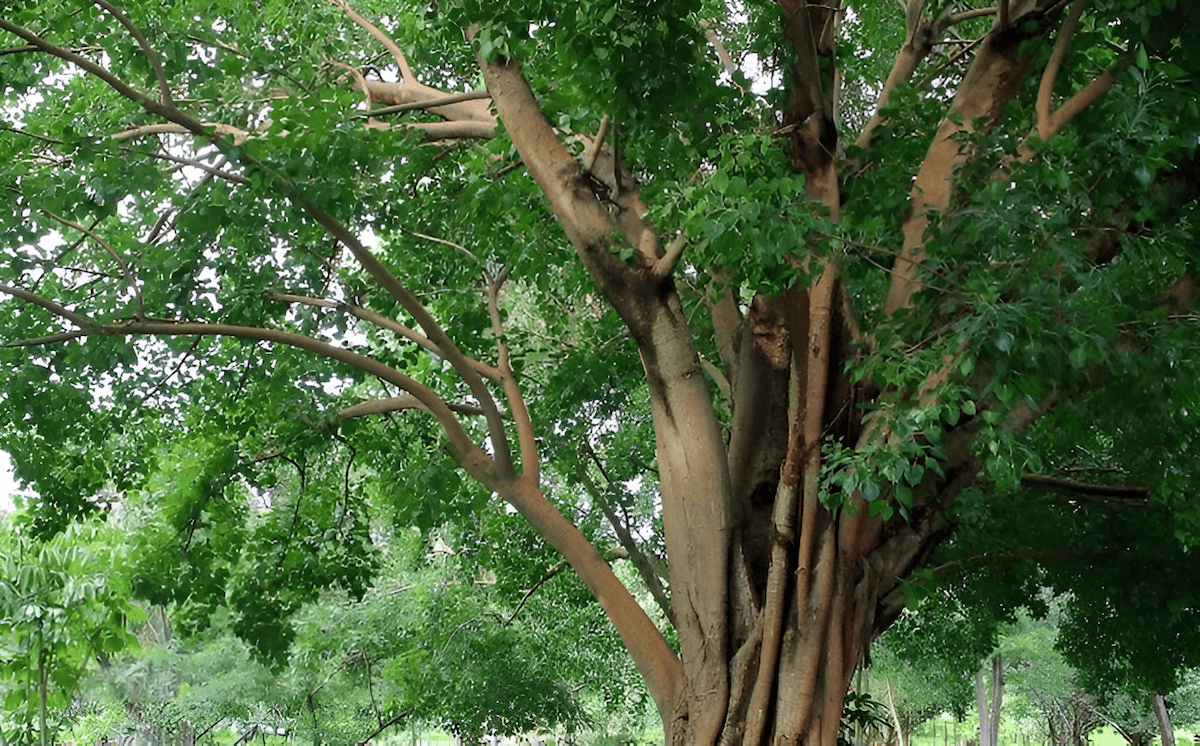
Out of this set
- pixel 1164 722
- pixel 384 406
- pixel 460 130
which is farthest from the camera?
pixel 1164 722

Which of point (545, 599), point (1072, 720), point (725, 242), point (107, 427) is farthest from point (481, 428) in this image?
point (1072, 720)

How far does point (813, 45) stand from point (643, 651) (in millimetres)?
3155

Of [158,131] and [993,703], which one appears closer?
[158,131]

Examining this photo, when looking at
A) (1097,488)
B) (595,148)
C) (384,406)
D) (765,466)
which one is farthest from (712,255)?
(1097,488)

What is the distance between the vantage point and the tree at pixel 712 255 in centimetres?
409

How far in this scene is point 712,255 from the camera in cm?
426

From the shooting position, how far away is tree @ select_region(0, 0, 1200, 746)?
409 cm

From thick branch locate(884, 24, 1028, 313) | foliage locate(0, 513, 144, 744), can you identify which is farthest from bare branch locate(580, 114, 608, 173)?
foliage locate(0, 513, 144, 744)

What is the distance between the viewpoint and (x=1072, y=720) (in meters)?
30.8

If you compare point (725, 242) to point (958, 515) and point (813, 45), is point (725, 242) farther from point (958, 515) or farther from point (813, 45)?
point (958, 515)

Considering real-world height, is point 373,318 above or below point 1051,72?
below

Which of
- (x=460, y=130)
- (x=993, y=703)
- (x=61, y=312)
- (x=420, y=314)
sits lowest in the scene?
(x=61, y=312)

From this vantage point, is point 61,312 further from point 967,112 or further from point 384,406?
point 967,112

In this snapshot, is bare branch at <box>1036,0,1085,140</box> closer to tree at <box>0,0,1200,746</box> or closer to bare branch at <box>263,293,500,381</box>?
tree at <box>0,0,1200,746</box>
